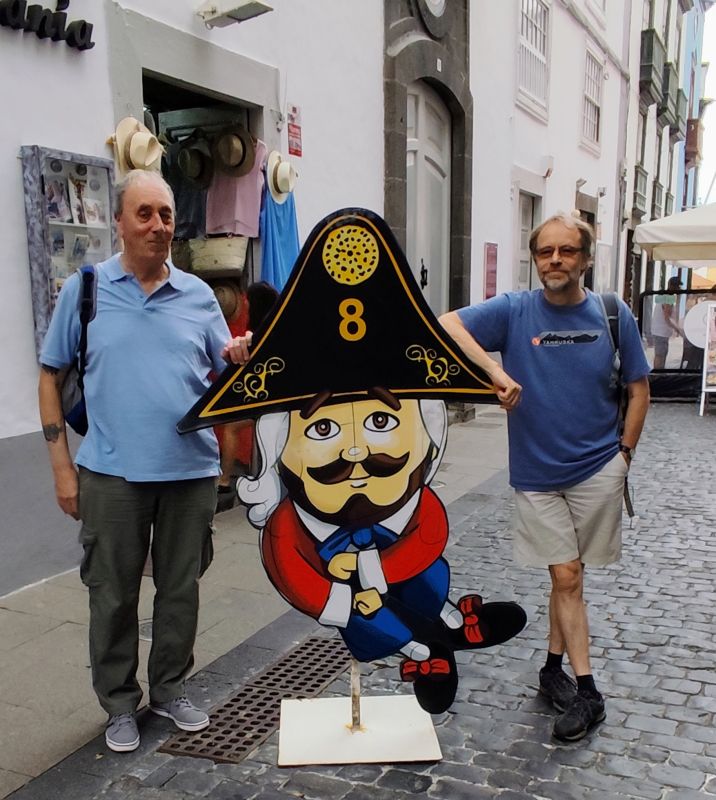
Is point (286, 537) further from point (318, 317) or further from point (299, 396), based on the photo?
point (318, 317)

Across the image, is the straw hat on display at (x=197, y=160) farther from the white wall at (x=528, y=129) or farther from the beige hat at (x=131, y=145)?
the white wall at (x=528, y=129)

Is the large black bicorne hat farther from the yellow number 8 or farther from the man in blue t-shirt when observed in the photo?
the man in blue t-shirt

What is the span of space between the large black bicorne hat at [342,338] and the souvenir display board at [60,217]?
211cm

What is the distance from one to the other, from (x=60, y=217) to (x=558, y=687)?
3.42m

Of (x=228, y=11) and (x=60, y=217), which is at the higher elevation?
(x=228, y=11)

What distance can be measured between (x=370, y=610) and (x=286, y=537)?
387mm

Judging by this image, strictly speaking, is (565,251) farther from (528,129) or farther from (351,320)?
(528,129)

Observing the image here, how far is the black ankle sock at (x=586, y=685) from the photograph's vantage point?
3076mm

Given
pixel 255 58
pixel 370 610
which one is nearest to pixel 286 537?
pixel 370 610

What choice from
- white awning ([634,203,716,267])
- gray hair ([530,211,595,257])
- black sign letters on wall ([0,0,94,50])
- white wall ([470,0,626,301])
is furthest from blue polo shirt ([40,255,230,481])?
white awning ([634,203,716,267])

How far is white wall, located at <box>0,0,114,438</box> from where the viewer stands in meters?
4.16

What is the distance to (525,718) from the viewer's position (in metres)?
3.12

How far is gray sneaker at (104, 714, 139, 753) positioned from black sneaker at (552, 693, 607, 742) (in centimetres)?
150

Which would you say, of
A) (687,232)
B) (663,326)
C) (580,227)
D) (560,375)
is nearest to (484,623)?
(560,375)
